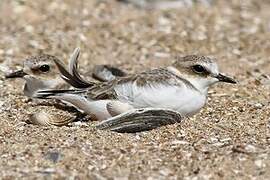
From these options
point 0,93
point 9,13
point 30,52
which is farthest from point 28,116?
point 9,13

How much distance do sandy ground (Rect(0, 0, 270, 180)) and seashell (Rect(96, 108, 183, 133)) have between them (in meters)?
0.05

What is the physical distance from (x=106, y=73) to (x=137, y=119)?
1.26 m

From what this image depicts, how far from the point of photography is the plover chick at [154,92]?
12.1ft

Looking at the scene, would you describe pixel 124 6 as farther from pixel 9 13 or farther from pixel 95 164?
pixel 95 164

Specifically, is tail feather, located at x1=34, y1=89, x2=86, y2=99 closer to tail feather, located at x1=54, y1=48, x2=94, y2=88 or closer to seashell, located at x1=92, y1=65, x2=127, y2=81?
tail feather, located at x1=54, y1=48, x2=94, y2=88

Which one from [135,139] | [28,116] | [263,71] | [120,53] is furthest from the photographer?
[120,53]

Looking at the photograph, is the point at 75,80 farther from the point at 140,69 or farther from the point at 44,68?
the point at 140,69

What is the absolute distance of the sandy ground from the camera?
3287 mm

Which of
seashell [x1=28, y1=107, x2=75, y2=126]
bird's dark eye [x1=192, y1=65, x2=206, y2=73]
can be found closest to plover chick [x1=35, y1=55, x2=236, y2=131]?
bird's dark eye [x1=192, y1=65, x2=206, y2=73]

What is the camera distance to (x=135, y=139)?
11.8 ft

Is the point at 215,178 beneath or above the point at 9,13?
above

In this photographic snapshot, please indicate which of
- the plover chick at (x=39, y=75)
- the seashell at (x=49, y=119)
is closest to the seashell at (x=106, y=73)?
the plover chick at (x=39, y=75)

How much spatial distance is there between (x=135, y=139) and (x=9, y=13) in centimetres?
323

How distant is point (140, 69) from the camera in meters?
5.37
